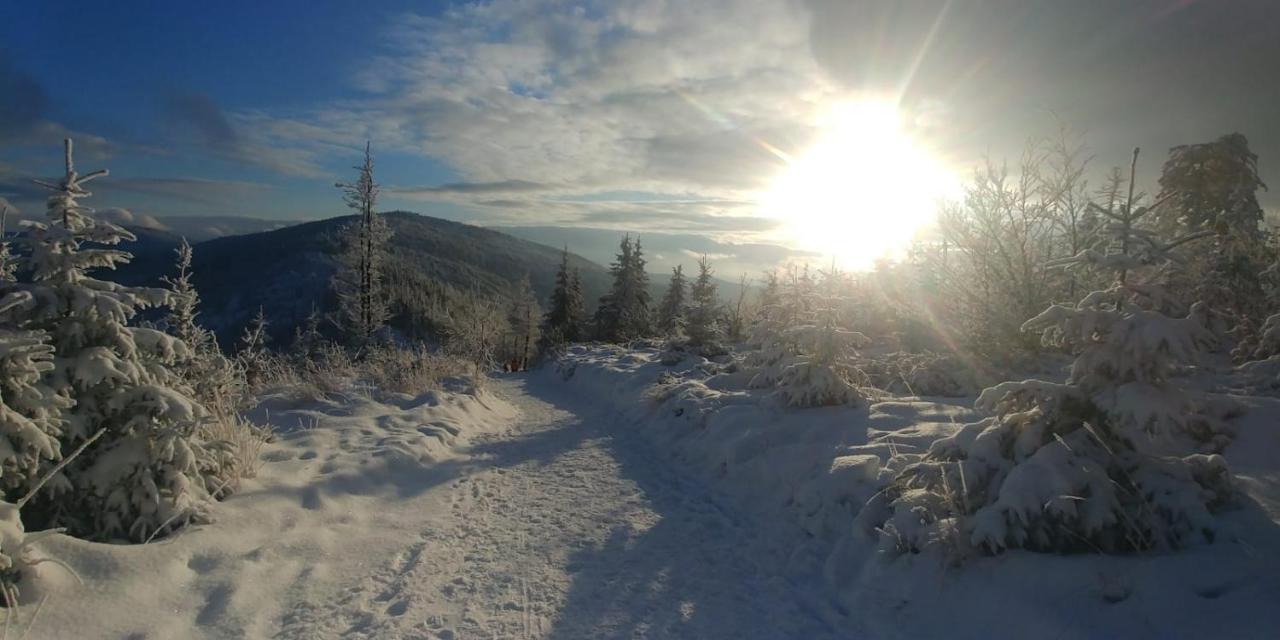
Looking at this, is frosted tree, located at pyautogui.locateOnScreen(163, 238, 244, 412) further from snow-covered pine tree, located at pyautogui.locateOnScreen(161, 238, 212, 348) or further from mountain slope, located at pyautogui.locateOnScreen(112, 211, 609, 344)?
mountain slope, located at pyautogui.locateOnScreen(112, 211, 609, 344)

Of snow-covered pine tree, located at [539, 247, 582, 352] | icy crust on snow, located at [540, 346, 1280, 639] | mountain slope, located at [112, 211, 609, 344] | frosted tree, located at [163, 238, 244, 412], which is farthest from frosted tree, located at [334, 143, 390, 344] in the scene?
mountain slope, located at [112, 211, 609, 344]

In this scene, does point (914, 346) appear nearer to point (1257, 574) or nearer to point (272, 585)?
point (1257, 574)

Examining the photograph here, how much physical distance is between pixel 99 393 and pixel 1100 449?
20.6 ft

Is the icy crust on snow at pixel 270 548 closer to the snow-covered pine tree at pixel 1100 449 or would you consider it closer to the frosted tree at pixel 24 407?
the frosted tree at pixel 24 407

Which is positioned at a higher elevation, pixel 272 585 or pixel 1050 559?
pixel 1050 559

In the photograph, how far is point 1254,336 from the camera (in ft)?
24.3

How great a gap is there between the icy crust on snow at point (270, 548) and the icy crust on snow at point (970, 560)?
3.33 m

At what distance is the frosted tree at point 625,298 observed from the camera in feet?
135

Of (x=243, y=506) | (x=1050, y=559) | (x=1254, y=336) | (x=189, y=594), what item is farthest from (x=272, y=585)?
(x=1254, y=336)

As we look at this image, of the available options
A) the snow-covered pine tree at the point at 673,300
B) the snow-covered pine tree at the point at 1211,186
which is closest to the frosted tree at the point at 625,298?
the snow-covered pine tree at the point at 673,300

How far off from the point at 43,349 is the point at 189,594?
1.60 metres

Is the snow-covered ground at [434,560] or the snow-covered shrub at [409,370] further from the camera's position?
the snow-covered shrub at [409,370]

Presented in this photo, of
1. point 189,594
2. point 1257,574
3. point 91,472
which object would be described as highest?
point 1257,574

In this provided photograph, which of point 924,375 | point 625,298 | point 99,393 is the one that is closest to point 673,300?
point 625,298
